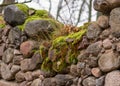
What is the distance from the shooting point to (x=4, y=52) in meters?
5.34

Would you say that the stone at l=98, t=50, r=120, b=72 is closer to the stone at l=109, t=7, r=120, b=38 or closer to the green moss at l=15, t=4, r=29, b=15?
the stone at l=109, t=7, r=120, b=38

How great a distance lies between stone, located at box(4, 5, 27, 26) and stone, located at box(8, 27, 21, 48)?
135mm

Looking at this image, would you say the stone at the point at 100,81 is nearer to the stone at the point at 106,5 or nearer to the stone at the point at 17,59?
the stone at the point at 106,5

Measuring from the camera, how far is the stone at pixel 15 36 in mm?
5035

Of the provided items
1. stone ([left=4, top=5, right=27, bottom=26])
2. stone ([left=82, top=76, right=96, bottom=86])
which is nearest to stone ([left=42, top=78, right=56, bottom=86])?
stone ([left=82, top=76, right=96, bottom=86])

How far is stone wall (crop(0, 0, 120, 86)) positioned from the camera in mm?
3025

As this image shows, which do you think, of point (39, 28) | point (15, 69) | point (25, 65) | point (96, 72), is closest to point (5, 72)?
point (15, 69)

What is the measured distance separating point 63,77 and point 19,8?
1958 mm

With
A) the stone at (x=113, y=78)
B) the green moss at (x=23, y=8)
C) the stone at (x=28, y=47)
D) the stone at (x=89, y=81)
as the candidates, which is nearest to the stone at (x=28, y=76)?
the stone at (x=28, y=47)

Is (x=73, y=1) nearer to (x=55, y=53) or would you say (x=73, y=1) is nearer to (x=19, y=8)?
(x=19, y=8)

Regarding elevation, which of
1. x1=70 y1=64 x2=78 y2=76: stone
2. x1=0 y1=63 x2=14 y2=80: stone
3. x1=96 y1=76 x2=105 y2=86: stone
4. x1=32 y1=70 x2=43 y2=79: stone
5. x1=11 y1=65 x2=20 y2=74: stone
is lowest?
x1=0 y1=63 x2=14 y2=80: stone

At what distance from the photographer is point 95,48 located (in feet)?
10.6

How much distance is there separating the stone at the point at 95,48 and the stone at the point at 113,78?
33cm

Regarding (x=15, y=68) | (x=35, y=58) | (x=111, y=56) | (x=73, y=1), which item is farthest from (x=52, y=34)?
(x=73, y=1)
